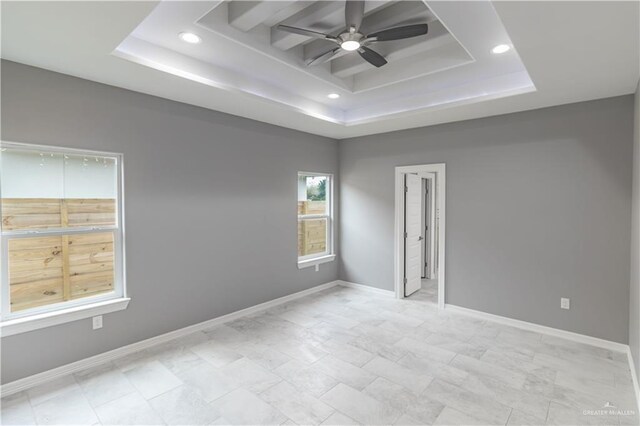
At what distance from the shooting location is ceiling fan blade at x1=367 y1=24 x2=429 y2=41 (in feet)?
7.41

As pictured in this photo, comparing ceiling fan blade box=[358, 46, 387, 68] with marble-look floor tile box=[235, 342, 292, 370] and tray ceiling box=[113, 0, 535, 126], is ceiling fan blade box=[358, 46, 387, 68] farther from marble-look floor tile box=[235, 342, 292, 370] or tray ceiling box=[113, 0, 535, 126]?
marble-look floor tile box=[235, 342, 292, 370]

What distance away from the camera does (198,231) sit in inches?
148

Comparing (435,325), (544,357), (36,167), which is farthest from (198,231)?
(544,357)

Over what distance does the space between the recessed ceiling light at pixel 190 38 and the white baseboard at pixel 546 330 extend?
14.3 ft

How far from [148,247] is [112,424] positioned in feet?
5.33

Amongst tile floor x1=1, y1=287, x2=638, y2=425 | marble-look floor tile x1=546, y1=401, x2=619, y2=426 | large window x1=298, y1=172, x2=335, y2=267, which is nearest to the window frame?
large window x1=298, y1=172, x2=335, y2=267

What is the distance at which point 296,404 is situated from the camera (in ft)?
8.05

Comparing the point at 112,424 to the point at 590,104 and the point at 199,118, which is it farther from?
the point at 590,104

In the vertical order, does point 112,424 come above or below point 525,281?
below

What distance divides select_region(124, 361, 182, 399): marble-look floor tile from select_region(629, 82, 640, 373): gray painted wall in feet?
12.6

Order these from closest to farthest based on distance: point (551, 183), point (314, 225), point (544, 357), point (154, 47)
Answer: point (154, 47)
point (544, 357)
point (551, 183)
point (314, 225)

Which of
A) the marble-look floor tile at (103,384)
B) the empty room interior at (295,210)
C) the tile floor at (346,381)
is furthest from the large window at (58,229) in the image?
the tile floor at (346,381)

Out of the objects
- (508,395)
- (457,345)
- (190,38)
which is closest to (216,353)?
(457,345)

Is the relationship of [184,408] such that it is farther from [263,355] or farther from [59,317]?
[59,317]
